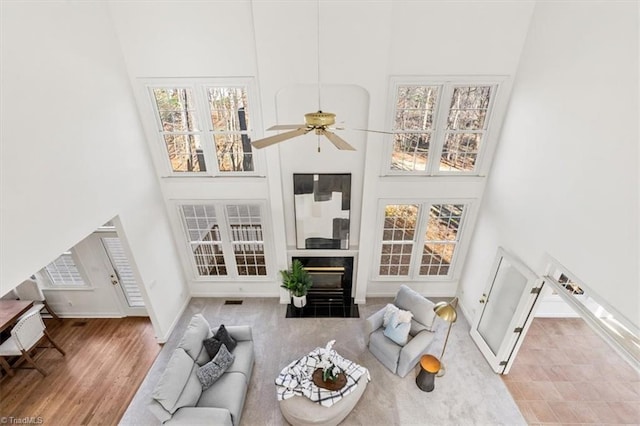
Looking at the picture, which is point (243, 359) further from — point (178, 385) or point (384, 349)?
point (384, 349)

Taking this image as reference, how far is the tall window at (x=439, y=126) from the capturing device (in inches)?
203

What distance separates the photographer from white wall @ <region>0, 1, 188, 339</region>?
310 centimetres

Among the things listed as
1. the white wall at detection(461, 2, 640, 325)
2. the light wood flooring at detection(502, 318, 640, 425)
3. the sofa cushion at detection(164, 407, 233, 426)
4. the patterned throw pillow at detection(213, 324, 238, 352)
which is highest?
the white wall at detection(461, 2, 640, 325)

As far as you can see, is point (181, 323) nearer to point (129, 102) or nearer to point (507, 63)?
point (129, 102)

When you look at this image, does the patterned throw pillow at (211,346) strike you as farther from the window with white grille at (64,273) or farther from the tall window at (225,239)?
the window with white grille at (64,273)

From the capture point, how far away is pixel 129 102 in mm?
4969

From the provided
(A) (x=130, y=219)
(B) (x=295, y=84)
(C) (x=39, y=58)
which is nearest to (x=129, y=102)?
(C) (x=39, y=58)

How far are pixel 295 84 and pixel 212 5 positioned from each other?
1.60 meters

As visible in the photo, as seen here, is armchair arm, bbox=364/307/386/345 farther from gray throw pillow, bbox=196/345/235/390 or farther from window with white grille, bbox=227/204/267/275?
window with white grille, bbox=227/204/267/275

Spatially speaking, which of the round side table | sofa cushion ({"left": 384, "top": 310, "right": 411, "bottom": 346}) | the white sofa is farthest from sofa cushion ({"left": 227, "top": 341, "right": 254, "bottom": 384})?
the round side table

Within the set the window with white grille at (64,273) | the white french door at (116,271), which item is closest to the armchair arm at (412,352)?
the white french door at (116,271)

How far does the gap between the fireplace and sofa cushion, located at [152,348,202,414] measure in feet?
8.32

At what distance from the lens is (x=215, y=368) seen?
4438mm

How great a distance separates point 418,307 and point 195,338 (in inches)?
146
